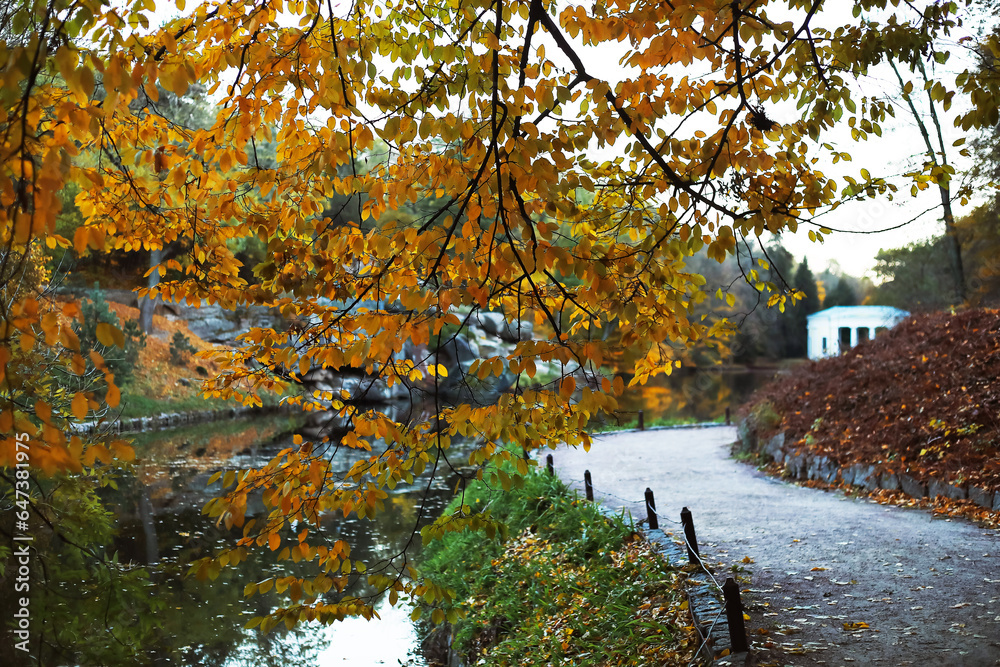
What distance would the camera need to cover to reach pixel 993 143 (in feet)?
44.7

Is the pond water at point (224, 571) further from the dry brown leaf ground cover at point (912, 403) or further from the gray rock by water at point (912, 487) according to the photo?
the dry brown leaf ground cover at point (912, 403)

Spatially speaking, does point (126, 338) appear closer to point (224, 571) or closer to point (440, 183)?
point (224, 571)

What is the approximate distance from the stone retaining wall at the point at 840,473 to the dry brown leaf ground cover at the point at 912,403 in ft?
0.30

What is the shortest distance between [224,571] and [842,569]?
24.8ft

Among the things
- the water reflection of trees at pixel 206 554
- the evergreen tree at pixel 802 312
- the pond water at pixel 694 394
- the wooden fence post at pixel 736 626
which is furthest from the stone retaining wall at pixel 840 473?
the evergreen tree at pixel 802 312

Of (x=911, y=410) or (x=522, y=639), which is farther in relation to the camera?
(x=911, y=410)

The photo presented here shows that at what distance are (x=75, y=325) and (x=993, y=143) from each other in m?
22.3

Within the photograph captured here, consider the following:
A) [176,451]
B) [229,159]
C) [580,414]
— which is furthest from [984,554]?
[176,451]

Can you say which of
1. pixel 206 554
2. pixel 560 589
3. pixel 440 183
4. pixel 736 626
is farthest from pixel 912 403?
pixel 206 554

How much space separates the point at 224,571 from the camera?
8.92 meters

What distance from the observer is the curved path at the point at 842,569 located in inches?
166

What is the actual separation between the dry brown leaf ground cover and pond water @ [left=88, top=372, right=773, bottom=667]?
12.2ft

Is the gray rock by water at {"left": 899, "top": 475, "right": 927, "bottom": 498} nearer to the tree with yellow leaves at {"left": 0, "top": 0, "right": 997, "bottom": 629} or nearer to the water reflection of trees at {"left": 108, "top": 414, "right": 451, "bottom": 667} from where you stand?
the tree with yellow leaves at {"left": 0, "top": 0, "right": 997, "bottom": 629}

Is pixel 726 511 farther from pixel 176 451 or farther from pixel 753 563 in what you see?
pixel 176 451
